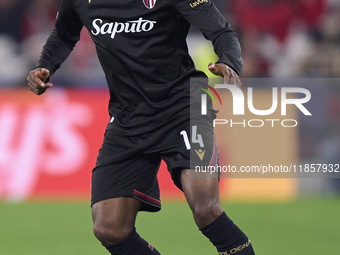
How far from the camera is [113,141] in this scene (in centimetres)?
428

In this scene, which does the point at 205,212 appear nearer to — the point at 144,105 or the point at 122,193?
the point at 122,193

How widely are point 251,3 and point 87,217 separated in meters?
4.55

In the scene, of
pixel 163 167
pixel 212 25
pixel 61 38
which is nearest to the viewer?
pixel 212 25

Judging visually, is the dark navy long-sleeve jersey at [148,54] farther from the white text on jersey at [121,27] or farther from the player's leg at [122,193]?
the player's leg at [122,193]

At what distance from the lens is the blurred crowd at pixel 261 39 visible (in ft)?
32.8

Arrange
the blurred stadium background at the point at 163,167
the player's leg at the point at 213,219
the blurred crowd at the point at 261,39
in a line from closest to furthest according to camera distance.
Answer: the player's leg at the point at 213,219, the blurred stadium background at the point at 163,167, the blurred crowd at the point at 261,39

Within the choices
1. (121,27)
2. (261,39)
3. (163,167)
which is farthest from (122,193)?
(261,39)

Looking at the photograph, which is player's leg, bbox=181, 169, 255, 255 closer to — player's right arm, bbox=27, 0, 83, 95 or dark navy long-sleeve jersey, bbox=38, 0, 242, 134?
dark navy long-sleeve jersey, bbox=38, 0, 242, 134

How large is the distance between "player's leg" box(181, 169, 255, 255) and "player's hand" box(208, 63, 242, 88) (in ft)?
2.06

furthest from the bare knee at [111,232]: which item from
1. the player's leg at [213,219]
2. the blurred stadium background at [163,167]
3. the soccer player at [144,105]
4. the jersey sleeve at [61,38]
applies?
the blurred stadium background at [163,167]

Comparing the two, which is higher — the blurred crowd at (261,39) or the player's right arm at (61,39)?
the blurred crowd at (261,39)

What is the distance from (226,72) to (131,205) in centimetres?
105

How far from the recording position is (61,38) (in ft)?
15.3

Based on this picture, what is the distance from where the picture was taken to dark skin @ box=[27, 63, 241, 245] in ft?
12.6
